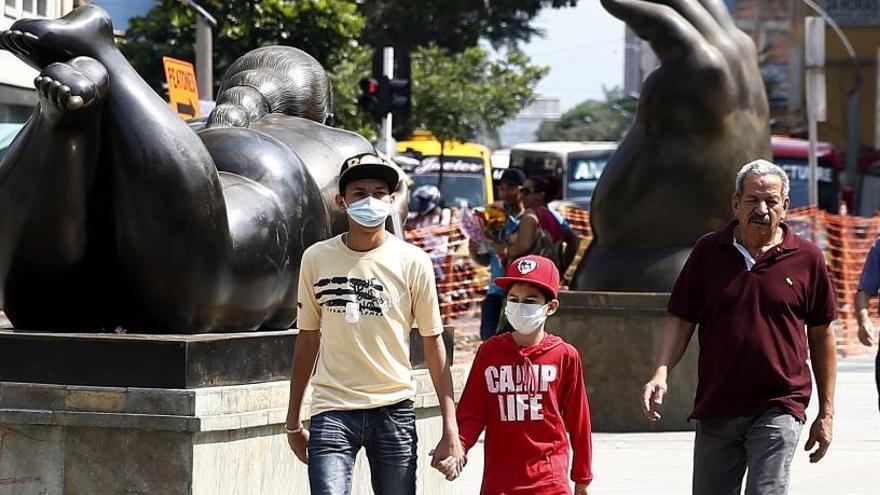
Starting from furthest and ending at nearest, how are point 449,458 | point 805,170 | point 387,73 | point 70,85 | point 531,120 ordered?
1. point 531,120
2. point 805,170
3. point 387,73
4. point 70,85
5. point 449,458

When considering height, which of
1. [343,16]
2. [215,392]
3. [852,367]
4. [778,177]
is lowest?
[852,367]

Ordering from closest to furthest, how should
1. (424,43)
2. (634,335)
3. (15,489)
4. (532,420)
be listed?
(532,420), (15,489), (634,335), (424,43)

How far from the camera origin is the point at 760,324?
7.21 metres

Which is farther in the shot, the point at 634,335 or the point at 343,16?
the point at 343,16

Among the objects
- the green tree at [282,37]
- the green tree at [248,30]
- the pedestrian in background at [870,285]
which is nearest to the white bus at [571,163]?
the green tree at [282,37]

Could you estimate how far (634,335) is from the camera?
1334cm

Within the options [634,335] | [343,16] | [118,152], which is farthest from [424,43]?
[118,152]

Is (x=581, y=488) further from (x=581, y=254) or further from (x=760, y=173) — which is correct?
(x=581, y=254)

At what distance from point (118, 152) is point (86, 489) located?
1363 millimetres

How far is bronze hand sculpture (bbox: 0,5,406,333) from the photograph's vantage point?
774cm

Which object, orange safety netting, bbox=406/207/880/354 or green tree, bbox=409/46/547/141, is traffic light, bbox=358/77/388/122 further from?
green tree, bbox=409/46/547/141

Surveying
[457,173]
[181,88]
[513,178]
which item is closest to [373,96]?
[181,88]

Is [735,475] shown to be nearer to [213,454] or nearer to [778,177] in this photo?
[778,177]

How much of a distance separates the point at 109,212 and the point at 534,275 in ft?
6.44
